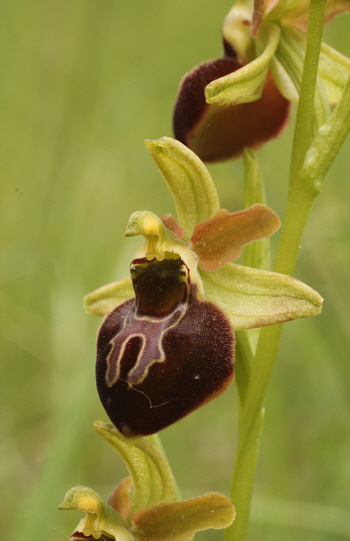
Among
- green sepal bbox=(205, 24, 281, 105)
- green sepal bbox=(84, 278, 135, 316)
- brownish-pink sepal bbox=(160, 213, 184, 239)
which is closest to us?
green sepal bbox=(205, 24, 281, 105)

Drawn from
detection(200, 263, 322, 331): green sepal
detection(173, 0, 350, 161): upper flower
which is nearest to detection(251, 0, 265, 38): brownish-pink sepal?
detection(173, 0, 350, 161): upper flower

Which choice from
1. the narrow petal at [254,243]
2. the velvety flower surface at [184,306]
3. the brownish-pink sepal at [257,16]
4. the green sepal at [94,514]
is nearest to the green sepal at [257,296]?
the velvety flower surface at [184,306]

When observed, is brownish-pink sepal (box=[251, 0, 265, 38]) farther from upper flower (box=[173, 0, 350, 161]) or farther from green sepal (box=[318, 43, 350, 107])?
green sepal (box=[318, 43, 350, 107])

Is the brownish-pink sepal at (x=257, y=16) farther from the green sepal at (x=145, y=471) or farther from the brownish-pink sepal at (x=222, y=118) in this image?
the green sepal at (x=145, y=471)

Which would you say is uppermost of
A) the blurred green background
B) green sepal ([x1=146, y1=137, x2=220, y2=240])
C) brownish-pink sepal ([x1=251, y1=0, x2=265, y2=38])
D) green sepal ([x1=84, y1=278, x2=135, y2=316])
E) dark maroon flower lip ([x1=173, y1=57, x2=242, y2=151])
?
brownish-pink sepal ([x1=251, y1=0, x2=265, y2=38])

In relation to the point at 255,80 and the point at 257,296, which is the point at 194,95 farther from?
the point at 257,296

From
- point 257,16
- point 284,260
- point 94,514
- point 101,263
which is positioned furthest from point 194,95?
point 101,263
